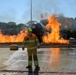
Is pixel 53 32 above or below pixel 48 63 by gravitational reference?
above

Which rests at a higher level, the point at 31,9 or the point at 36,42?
the point at 31,9

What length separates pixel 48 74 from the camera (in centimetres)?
991

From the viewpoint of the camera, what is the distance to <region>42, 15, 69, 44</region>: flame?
29.5m

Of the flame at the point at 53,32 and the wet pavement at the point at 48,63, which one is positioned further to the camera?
the flame at the point at 53,32

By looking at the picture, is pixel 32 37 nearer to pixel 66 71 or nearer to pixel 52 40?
pixel 66 71

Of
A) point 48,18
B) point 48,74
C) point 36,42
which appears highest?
point 48,18

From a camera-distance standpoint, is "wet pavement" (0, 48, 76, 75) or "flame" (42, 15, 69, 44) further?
"flame" (42, 15, 69, 44)

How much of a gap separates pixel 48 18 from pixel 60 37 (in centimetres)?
277

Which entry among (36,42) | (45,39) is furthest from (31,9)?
(36,42)

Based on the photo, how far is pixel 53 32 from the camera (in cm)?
3084

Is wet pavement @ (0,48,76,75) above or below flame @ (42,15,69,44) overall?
below

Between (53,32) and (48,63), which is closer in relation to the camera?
(48,63)

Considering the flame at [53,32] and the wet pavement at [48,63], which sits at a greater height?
the flame at [53,32]

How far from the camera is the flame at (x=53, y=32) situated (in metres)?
29.5
